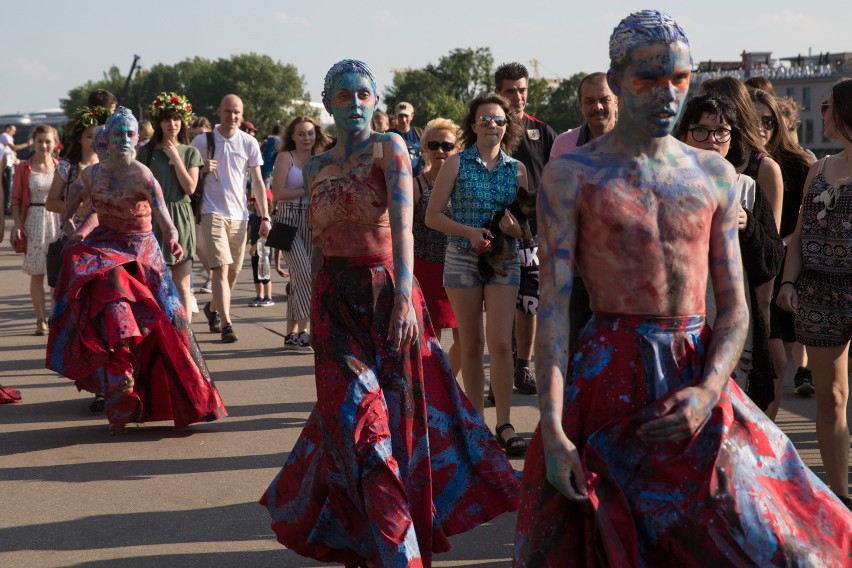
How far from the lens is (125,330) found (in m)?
7.32

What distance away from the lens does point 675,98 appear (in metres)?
3.21

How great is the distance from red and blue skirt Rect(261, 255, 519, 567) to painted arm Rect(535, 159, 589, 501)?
1.42 meters

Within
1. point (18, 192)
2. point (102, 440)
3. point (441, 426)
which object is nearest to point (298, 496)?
point (441, 426)

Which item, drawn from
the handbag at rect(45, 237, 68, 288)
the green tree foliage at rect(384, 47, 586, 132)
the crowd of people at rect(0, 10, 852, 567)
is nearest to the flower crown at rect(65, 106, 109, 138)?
the crowd of people at rect(0, 10, 852, 567)

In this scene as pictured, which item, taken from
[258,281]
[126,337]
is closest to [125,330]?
[126,337]

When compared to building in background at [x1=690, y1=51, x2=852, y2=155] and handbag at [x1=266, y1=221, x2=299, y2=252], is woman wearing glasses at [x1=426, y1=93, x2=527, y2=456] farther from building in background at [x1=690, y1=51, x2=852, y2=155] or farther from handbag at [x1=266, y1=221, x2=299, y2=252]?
building in background at [x1=690, y1=51, x2=852, y2=155]

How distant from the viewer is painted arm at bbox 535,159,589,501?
3.02 metres

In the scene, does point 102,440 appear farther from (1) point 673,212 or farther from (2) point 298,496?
(1) point 673,212

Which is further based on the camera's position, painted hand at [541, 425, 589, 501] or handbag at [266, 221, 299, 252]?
handbag at [266, 221, 299, 252]

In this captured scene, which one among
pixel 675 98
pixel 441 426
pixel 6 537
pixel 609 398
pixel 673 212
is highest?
pixel 675 98

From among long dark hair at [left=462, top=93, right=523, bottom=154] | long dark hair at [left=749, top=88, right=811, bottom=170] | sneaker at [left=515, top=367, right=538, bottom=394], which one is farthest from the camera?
sneaker at [left=515, top=367, right=538, bottom=394]

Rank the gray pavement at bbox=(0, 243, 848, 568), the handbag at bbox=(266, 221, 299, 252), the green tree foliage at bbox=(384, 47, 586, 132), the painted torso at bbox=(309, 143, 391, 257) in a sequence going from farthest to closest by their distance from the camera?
the green tree foliage at bbox=(384, 47, 586, 132) < the handbag at bbox=(266, 221, 299, 252) < the gray pavement at bbox=(0, 243, 848, 568) < the painted torso at bbox=(309, 143, 391, 257)

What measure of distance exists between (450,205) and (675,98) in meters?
3.70

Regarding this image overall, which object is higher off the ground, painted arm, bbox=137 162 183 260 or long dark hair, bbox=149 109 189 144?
long dark hair, bbox=149 109 189 144
